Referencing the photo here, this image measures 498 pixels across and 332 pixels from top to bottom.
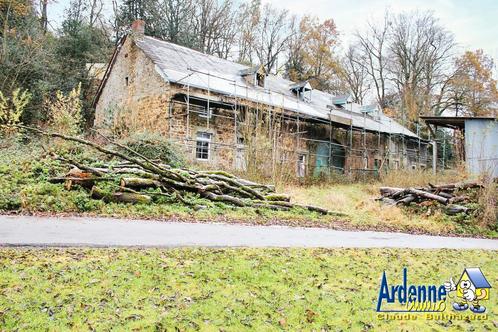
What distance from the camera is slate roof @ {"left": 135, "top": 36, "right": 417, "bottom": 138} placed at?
68.1 feet

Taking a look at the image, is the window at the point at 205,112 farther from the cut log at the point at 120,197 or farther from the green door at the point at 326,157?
the cut log at the point at 120,197

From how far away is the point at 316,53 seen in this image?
40.8 m

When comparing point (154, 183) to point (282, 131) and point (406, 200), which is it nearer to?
point (406, 200)

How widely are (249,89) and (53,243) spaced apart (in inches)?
738

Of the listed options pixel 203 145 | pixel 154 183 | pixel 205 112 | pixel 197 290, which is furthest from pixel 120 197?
pixel 205 112

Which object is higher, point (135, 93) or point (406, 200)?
point (135, 93)

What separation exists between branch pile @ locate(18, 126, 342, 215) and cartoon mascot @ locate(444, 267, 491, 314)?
6916 mm

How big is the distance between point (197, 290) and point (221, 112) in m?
17.6

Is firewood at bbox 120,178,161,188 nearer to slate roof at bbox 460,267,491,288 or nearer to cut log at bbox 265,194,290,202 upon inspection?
cut log at bbox 265,194,290,202

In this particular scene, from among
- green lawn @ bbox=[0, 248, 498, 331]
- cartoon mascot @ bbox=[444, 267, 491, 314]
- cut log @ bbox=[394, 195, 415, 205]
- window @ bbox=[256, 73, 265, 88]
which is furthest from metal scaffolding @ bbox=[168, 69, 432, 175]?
cartoon mascot @ bbox=[444, 267, 491, 314]

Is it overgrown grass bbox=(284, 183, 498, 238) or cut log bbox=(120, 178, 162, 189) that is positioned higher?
cut log bbox=(120, 178, 162, 189)

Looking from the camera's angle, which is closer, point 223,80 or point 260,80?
point 223,80

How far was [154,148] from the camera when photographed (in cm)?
1523

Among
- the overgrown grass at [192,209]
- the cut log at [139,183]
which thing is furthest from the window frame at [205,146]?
the cut log at [139,183]
